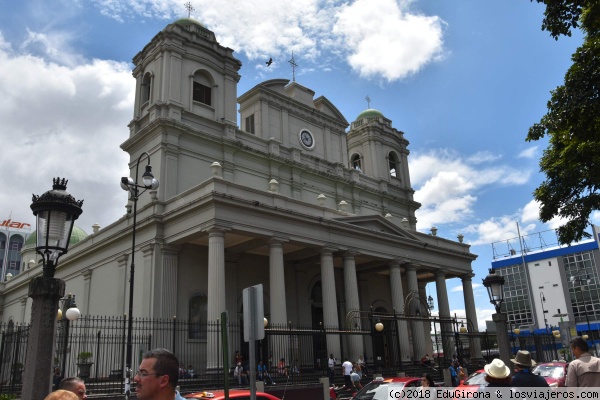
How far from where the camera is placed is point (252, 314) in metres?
7.62

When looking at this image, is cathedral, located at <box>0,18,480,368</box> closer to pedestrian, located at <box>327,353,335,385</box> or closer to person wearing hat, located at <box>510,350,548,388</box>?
pedestrian, located at <box>327,353,335,385</box>

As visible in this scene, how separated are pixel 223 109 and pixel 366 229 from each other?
38.9 ft

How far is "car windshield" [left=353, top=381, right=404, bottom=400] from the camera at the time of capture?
43.7ft

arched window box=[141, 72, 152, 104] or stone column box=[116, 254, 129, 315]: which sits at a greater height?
arched window box=[141, 72, 152, 104]

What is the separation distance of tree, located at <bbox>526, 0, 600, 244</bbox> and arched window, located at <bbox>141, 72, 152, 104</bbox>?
948 inches

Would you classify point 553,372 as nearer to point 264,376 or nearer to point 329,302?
point 264,376

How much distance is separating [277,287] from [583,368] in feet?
62.9

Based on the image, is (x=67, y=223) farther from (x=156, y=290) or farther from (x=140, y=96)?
(x=140, y=96)

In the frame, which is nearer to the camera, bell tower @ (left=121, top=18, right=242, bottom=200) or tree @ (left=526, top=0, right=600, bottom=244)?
tree @ (left=526, top=0, right=600, bottom=244)

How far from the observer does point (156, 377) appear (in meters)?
3.68

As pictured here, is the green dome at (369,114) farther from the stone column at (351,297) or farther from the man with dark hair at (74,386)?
the man with dark hair at (74,386)

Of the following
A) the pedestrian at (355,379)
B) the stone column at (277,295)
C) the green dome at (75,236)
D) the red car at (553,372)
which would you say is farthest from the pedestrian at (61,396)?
the green dome at (75,236)

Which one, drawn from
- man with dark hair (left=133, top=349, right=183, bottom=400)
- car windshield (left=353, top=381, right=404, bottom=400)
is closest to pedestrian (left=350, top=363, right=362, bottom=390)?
car windshield (left=353, top=381, right=404, bottom=400)

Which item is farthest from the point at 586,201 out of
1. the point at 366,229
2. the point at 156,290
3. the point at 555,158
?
the point at 156,290
